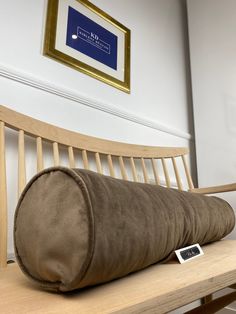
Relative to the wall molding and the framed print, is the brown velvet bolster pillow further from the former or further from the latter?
the framed print

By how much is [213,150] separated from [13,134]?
1.06 metres

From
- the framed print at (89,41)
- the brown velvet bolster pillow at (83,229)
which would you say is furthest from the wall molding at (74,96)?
the brown velvet bolster pillow at (83,229)

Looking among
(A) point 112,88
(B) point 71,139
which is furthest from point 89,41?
(B) point 71,139

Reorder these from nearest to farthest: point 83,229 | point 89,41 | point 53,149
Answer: point 83,229 → point 53,149 → point 89,41

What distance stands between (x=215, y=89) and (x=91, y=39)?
76 cm

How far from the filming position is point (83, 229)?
349 millimetres

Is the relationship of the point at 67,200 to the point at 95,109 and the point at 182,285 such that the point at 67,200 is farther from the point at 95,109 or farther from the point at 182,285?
the point at 95,109

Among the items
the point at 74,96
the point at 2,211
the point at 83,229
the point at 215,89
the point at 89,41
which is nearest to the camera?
the point at 83,229

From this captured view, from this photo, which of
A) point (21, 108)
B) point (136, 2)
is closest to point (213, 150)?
point (136, 2)

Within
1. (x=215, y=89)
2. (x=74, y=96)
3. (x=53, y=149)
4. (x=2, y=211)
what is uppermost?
(x=215, y=89)

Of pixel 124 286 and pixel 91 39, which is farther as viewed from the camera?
pixel 91 39

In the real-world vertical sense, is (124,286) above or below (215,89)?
below

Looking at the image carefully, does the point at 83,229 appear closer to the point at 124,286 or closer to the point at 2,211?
the point at 124,286

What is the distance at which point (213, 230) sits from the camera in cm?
75
